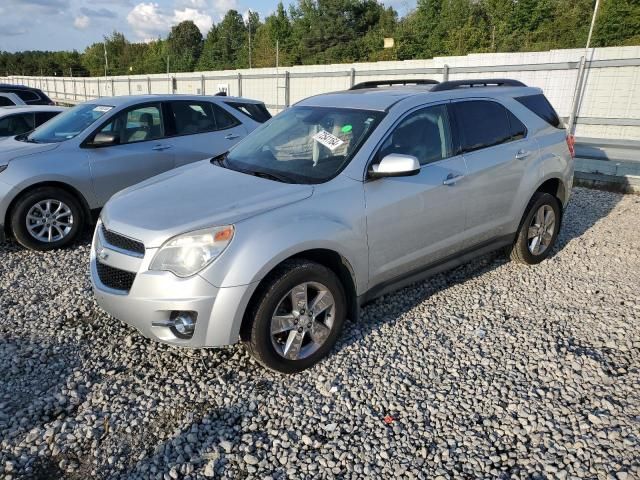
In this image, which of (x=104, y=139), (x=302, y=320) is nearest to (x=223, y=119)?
(x=104, y=139)

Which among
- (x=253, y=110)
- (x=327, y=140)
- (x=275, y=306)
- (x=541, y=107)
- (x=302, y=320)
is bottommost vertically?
(x=302, y=320)

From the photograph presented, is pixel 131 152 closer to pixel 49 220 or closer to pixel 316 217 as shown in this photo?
pixel 49 220

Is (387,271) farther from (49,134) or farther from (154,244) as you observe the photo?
(49,134)

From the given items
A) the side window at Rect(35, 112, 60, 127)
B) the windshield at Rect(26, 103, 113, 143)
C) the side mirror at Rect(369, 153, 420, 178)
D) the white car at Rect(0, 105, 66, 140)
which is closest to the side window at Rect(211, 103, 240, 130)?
the windshield at Rect(26, 103, 113, 143)

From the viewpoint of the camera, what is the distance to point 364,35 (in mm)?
54875

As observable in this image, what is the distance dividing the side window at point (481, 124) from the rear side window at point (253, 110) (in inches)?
146

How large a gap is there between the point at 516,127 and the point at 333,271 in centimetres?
251

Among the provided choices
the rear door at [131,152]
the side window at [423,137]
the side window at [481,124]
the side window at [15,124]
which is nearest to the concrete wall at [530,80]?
the side window at [481,124]

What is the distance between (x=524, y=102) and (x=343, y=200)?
266 centimetres

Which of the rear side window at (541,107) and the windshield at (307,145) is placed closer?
the windshield at (307,145)

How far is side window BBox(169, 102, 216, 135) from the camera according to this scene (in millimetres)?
6617

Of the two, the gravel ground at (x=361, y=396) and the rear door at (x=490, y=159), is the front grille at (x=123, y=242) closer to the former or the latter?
the gravel ground at (x=361, y=396)

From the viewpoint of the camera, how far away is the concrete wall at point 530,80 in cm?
1035

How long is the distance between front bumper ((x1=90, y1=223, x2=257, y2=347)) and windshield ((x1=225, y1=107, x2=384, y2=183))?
3.35 feet
